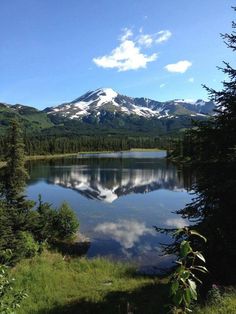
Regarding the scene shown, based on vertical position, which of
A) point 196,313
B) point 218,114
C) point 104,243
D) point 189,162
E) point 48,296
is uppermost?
point 218,114

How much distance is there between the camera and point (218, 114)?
722 inches

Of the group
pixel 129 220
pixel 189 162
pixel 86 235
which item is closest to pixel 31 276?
pixel 189 162

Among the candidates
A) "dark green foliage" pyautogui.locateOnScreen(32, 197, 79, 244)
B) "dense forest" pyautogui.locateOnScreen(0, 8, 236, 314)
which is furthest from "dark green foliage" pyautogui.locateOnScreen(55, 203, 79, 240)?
"dense forest" pyautogui.locateOnScreen(0, 8, 236, 314)

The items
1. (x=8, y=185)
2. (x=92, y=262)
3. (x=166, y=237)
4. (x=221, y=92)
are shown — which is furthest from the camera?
(x=166, y=237)

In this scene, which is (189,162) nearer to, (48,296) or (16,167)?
(48,296)

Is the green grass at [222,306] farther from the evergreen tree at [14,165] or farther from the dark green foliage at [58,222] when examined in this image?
the evergreen tree at [14,165]

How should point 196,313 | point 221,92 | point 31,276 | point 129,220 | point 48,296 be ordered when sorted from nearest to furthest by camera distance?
point 196,313 < point 221,92 < point 48,296 < point 31,276 < point 129,220

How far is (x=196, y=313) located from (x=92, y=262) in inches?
787

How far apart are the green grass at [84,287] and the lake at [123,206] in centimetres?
476

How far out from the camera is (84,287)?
2364 centimetres

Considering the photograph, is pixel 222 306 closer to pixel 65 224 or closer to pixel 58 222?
pixel 65 224

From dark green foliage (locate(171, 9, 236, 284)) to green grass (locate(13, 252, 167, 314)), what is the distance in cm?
315

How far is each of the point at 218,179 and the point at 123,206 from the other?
49.2 meters

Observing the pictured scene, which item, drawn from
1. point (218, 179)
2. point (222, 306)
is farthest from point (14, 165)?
point (222, 306)
